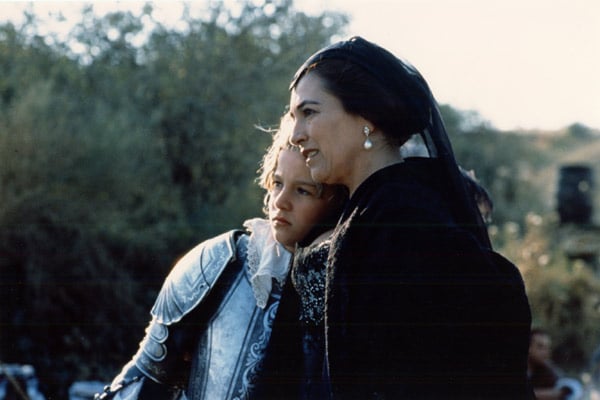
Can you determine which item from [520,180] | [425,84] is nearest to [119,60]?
[520,180]

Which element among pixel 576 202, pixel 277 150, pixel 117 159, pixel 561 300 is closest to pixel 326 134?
pixel 277 150

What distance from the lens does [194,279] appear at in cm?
301

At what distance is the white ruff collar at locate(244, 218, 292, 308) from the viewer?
2896 millimetres

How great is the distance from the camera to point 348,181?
2350 millimetres

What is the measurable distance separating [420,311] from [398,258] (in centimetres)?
13

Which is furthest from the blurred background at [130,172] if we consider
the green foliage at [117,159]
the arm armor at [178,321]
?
the arm armor at [178,321]

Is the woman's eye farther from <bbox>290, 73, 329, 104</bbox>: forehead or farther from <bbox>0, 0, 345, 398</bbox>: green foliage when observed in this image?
<bbox>0, 0, 345, 398</bbox>: green foliage

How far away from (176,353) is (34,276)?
14.2 feet

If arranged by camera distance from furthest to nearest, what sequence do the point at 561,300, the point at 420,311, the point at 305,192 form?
1. the point at 561,300
2. the point at 305,192
3. the point at 420,311

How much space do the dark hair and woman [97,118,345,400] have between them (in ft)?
1.70

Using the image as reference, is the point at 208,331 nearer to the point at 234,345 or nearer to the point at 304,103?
the point at 234,345

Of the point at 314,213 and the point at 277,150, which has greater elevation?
the point at 277,150

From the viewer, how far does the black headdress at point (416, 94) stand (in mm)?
2311

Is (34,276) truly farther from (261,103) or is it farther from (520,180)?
(520,180)
